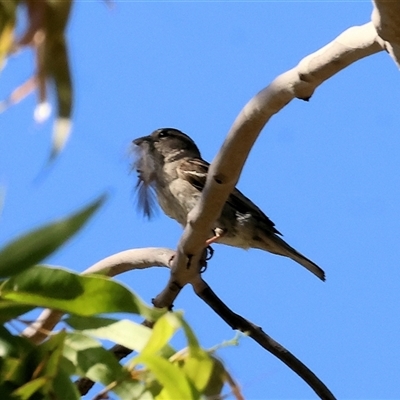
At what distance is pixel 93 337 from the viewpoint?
0.76 metres

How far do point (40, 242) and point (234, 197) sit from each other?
11.6 ft

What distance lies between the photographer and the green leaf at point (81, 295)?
685 mm

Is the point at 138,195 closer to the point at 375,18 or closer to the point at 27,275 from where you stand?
the point at 375,18

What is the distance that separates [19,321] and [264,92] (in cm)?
101

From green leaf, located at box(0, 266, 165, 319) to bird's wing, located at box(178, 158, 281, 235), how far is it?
316 cm

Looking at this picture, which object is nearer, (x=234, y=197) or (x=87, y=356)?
(x=87, y=356)

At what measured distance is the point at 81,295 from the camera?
69 cm

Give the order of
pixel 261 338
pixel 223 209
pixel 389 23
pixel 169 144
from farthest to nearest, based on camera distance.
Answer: pixel 169 144 → pixel 223 209 → pixel 261 338 → pixel 389 23

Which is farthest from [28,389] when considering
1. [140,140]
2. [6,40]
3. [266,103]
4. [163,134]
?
[163,134]

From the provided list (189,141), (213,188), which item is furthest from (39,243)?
(189,141)

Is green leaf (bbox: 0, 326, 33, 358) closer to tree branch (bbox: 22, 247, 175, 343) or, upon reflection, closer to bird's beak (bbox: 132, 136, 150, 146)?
tree branch (bbox: 22, 247, 175, 343)

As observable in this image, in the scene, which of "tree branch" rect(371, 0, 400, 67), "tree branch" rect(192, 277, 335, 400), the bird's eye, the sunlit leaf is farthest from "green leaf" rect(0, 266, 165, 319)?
the bird's eye

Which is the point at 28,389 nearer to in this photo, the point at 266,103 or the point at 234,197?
the point at 266,103

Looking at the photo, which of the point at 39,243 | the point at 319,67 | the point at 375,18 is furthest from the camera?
the point at 319,67
